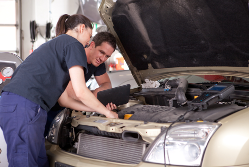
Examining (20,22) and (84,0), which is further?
(20,22)

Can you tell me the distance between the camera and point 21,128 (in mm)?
1299

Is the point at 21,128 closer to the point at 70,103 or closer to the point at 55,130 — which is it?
the point at 55,130

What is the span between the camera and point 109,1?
1.92 m

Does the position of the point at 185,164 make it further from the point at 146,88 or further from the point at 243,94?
the point at 146,88

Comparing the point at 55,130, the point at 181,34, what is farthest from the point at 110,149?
the point at 181,34

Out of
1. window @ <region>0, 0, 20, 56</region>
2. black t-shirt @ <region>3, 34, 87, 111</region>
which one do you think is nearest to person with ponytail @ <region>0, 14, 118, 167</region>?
black t-shirt @ <region>3, 34, 87, 111</region>

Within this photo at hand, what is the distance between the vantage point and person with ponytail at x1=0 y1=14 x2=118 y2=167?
1.30 m

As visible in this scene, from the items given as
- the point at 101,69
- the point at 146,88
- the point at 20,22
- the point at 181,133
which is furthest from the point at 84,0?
the point at 181,133

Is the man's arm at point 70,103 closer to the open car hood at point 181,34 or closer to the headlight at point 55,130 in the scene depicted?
the headlight at point 55,130

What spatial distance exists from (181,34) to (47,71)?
1.11 metres

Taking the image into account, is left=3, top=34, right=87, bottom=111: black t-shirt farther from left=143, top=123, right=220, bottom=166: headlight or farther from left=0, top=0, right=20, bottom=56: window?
left=0, top=0, right=20, bottom=56: window

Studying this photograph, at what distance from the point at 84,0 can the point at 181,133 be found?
507 cm

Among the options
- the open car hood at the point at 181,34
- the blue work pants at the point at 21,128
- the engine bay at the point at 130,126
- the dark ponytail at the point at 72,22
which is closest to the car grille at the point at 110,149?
the engine bay at the point at 130,126

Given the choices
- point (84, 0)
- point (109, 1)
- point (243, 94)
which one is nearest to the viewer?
point (243, 94)
